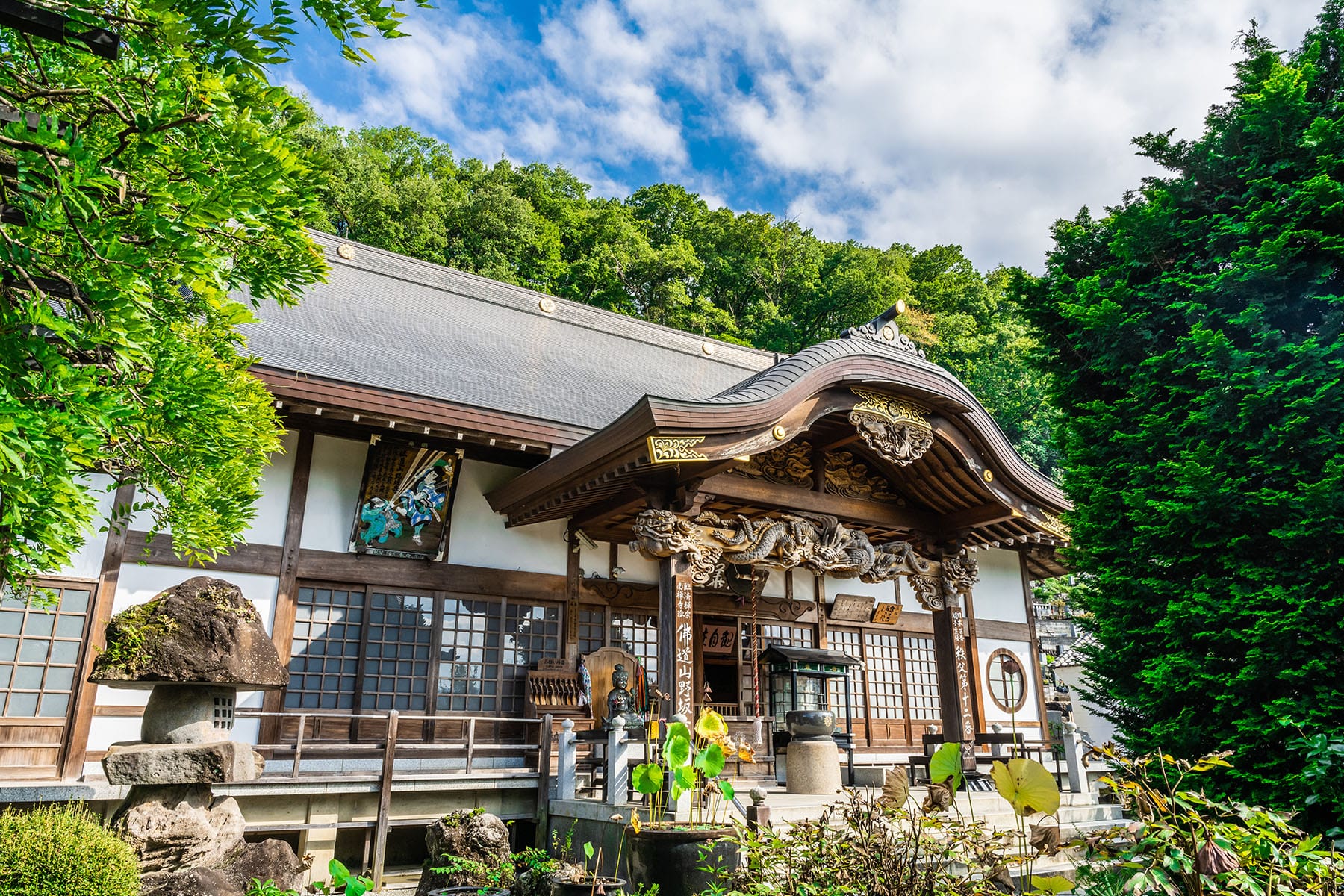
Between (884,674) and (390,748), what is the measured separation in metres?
8.83

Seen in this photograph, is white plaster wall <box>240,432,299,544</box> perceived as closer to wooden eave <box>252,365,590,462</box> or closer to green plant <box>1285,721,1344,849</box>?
wooden eave <box>252,365,590,462</box>

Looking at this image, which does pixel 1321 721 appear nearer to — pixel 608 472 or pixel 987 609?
pixel 608 472

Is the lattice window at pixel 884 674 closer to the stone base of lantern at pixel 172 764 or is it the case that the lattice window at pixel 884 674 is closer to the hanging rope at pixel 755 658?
the hanging rope at pixel 755 658

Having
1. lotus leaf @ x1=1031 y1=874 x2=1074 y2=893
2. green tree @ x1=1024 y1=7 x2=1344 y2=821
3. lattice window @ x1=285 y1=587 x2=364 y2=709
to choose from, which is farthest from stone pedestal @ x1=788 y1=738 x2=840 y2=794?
lotus leaf @ x1=1031 y1=874 x2=1074 y2=893

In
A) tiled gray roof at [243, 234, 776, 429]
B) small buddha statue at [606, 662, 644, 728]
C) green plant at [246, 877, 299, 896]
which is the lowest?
green plant at [246, 877, 299, 896]

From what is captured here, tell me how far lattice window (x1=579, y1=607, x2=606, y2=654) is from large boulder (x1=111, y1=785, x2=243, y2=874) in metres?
5.59

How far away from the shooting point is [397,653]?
10.2 metres

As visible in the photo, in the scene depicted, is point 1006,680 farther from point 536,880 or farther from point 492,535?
point 536,880

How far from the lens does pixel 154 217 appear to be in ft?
10.0

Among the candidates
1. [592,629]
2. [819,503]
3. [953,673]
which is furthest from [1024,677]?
[592,629]

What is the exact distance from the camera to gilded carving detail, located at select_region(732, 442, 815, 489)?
10.3 meters

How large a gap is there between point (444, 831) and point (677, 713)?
95.1 inches

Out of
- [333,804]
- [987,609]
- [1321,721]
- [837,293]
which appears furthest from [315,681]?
[837,293]

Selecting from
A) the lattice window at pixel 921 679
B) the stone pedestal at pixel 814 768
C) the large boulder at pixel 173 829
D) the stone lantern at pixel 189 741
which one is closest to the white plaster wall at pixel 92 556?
the stone lantern at pixel 189 741
